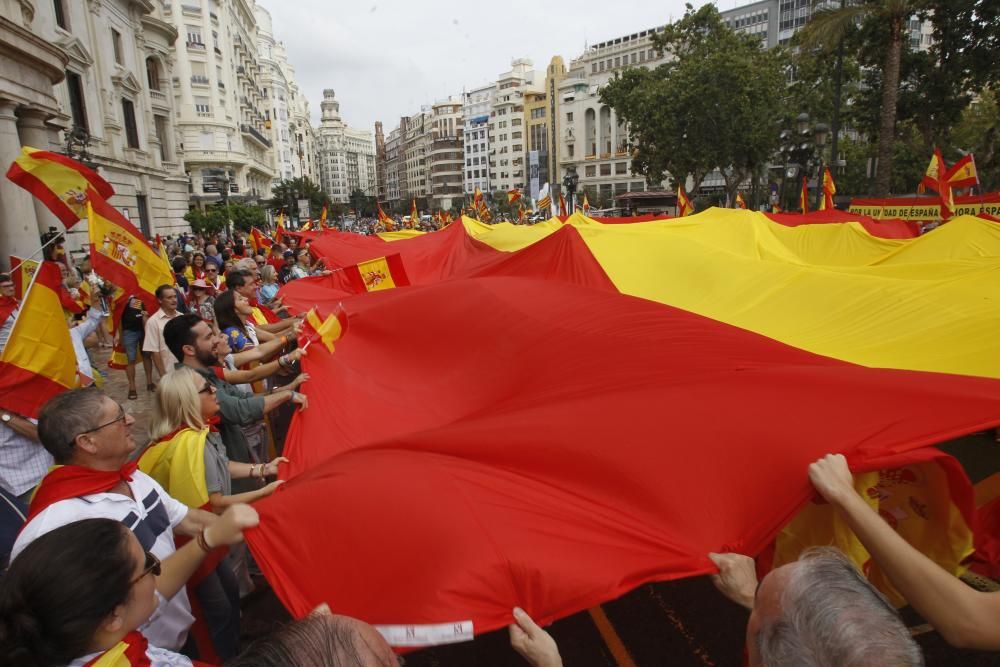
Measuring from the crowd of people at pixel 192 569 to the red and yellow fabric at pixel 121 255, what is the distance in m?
1.63

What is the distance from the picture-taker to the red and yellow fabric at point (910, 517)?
2.26 m

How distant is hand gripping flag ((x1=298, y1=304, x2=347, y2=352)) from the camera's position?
4684 mm

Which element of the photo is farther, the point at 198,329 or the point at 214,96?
the point at 214,96

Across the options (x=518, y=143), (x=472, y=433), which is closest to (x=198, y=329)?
(x=472, y=433)

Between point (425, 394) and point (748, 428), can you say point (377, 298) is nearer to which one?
point (425, 394)

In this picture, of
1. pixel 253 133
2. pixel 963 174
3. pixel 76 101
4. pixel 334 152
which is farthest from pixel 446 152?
pixel 963 174

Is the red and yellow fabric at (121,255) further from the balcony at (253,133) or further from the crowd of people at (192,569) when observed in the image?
the balcony at (253,133)

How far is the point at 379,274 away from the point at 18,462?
4.48m

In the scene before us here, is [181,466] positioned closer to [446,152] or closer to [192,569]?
[192,569]

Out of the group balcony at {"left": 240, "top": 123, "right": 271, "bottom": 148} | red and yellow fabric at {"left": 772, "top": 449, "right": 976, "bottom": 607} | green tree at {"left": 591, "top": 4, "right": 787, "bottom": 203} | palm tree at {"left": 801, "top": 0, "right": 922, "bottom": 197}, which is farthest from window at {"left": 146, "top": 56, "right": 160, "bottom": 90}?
red and yellow fabric at {"left": 772, "top": 449, "right": 976, "bottom": 607}

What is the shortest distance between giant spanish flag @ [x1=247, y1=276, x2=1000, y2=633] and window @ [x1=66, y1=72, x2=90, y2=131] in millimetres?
28489

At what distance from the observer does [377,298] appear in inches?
227

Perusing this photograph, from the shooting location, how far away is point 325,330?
4676 millimetres

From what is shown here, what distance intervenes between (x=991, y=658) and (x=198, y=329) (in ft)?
17.8
